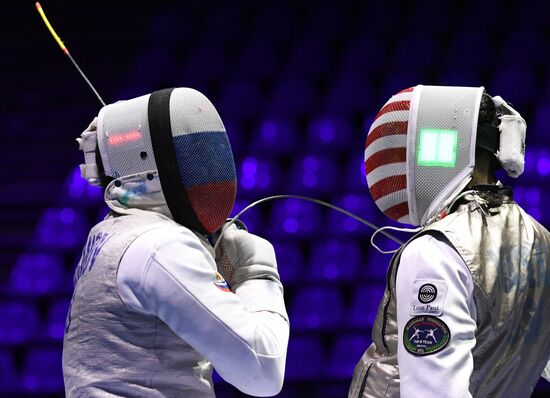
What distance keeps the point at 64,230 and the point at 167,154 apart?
2.76m

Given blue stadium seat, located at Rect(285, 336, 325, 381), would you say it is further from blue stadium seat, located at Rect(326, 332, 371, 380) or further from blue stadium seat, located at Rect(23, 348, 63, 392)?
blue stadium seat, located at Rect(23, 348, 63, 392)

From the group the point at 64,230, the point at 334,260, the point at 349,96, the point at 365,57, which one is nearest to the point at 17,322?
the point at 64,230

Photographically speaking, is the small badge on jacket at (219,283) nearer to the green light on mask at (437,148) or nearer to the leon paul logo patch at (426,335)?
the leon paul logo patch at (426,335)

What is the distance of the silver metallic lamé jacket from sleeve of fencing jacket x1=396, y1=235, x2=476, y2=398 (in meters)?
0.03

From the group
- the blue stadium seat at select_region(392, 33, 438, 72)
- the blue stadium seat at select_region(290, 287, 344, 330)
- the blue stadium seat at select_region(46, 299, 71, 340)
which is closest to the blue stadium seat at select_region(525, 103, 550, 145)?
the blue stadium seat at select_region(392, 33, 438, 72)

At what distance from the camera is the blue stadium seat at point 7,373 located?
396cm

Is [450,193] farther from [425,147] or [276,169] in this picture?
[276,169]

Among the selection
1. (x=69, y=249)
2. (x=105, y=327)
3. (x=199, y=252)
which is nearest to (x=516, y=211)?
(x=199, y=252)

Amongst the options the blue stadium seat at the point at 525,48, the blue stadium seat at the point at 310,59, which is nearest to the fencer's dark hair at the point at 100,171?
the blue stadium seat at the point at 310,59

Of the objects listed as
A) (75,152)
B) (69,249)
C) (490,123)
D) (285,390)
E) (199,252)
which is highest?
(490,123)

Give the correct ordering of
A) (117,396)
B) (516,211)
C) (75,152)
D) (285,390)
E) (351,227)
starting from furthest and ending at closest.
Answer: (75,152)
(351,227)
(285,390)
(516,211)
(117,396)

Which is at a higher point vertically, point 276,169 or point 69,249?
point 276,169

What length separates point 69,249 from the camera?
13.9ft

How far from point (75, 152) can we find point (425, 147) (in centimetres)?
326
